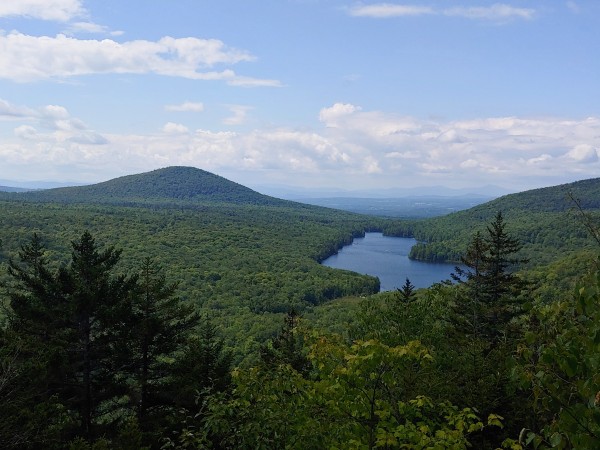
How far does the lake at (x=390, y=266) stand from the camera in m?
130

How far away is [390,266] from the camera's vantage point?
15600 centimetres

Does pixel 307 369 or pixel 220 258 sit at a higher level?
pixel 307 369

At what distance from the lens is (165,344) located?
712 inches

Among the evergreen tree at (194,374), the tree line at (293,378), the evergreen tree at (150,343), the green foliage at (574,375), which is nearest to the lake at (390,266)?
the evergreen tree at (194,374)

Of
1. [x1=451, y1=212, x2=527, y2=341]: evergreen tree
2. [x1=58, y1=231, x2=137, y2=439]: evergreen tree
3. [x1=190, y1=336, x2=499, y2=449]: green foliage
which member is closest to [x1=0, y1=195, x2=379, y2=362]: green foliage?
[x1=451, y1=212, x2=527, y2=341]: evergreen tree

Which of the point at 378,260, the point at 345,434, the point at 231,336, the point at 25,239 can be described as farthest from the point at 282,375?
the point at 378,260

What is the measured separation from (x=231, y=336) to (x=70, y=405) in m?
59.8

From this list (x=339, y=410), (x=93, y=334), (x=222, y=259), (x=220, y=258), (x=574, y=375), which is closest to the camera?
(x=574, y=375)

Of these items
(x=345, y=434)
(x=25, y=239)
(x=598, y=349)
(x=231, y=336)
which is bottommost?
(x=231, y=336)

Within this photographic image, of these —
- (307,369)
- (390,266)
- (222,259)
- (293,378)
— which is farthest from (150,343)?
(390,266)

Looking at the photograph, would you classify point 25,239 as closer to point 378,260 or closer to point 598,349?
point 378,260

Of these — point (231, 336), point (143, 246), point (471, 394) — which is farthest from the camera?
point (143, 246)

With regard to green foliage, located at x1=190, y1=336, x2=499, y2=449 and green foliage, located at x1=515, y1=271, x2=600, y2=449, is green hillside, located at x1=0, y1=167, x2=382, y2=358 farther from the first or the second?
green foliage, located at x1=515, y1=271, x2=600, y2=449

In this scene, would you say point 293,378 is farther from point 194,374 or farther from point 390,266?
point 390,266
